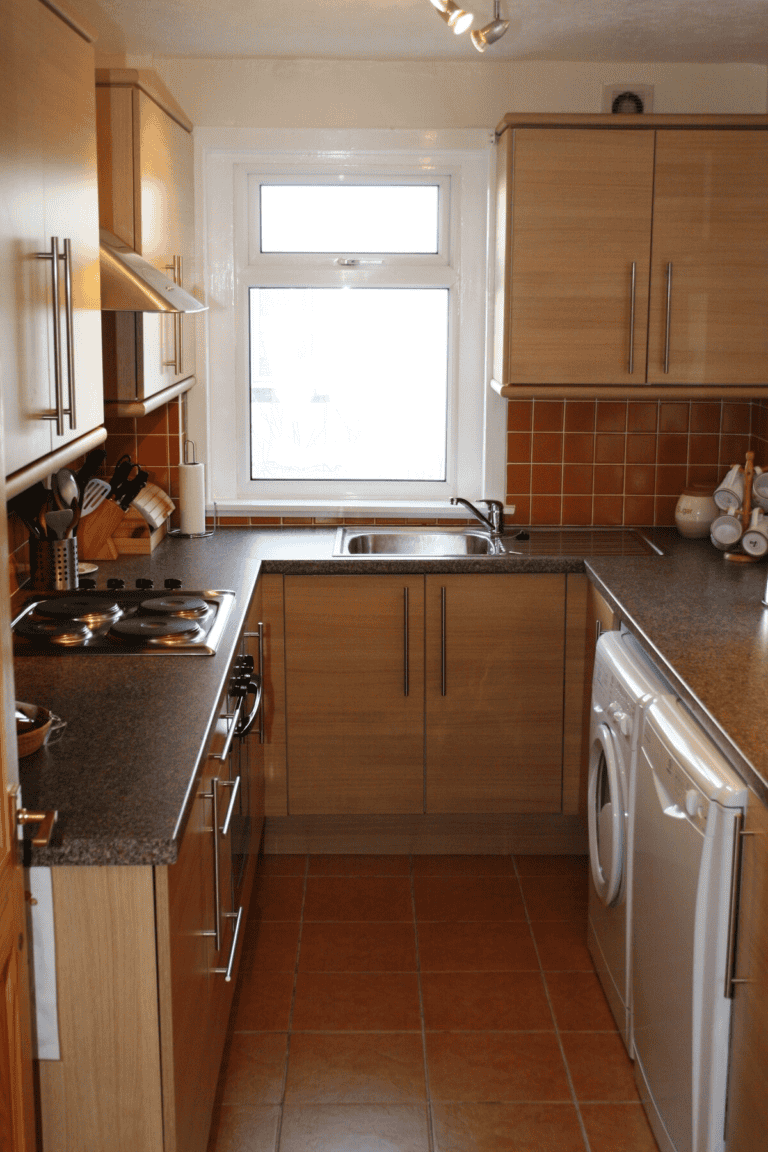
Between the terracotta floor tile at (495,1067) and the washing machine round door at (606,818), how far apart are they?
38cm

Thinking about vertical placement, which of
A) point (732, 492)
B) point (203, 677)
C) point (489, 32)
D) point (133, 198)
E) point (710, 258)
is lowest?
point (203, 677)

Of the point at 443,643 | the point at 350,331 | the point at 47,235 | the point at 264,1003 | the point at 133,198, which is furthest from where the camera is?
the point at 350,331

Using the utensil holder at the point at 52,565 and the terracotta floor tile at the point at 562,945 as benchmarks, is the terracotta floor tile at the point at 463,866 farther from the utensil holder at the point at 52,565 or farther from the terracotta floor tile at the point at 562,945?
the utensil holder at the point at 52,565

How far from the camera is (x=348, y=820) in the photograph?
378cm

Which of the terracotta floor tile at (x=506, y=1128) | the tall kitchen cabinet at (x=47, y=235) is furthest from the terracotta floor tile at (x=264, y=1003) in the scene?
the tall kitchen cabinet at (x=47, y=235)

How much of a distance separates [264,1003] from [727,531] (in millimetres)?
1891

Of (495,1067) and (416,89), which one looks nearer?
(495,1067)

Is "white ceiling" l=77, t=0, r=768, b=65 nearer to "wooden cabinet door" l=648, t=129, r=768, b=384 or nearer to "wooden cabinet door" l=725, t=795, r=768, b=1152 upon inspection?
"wooden cabinet door" l=648, t=129, r=768, b=384

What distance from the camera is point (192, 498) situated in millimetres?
3939

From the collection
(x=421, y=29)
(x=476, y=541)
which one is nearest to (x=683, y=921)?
(x=476, y=541)

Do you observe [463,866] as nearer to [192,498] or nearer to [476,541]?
[476,541]

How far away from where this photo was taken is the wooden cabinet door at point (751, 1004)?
1.88m

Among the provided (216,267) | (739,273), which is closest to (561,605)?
(739,273)

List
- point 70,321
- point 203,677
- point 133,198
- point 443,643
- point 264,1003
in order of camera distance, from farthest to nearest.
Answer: point 443,643, point 133,198, point 264,1003, point 203,677, point 70,321
